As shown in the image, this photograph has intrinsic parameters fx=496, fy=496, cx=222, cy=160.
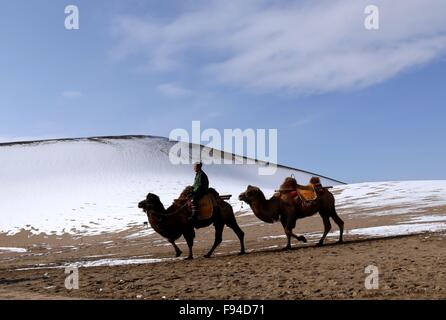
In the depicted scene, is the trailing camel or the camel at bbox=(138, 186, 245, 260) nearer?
the camel at bbox=(138, 186, 245, 260)

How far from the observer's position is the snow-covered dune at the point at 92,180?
41625 millimetres

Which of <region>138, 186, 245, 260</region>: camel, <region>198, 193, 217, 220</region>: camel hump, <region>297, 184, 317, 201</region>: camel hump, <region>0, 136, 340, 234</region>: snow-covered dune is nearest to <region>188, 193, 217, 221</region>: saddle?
<region>198, 193, 217, 220</region>: camel hump

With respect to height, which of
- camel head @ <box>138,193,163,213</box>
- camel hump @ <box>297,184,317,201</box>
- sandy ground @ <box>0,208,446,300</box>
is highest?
camel hump @ <box>297,184,317,201</box>

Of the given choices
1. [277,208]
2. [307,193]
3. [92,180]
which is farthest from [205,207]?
[92,180]

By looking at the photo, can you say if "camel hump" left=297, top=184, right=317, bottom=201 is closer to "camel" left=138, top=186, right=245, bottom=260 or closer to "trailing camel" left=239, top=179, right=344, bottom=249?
"trailing camel" left=239, top=179, right=344, bottom=249

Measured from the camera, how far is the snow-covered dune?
41.6 m

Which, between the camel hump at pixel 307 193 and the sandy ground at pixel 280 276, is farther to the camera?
the camel hump at pixel 307 193

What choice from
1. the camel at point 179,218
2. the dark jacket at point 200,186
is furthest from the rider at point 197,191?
the camel at point 179,218

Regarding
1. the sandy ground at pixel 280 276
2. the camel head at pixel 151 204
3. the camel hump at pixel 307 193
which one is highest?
the camel hump at pixel 307 193

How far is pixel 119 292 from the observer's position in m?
9.84

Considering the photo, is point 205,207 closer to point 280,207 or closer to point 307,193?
point 280,207

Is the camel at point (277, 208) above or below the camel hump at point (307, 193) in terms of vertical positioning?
below

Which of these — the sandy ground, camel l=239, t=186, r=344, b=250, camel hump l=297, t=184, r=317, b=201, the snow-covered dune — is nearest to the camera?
the sandy ground

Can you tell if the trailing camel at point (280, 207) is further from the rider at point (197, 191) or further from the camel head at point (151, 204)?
the camel head at point (151, 204)
